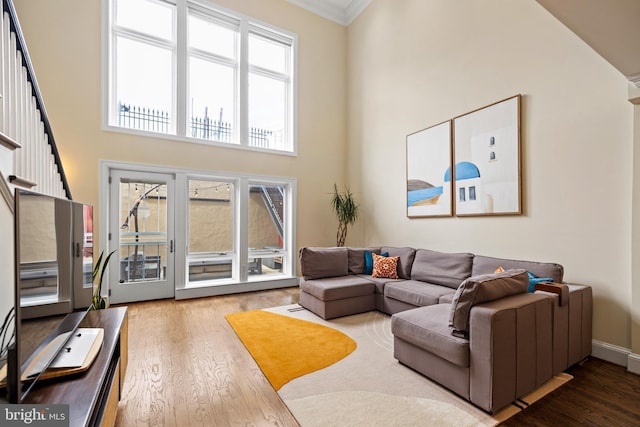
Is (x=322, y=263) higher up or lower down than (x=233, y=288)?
higher up

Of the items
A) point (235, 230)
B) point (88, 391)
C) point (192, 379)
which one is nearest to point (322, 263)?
point (235, 230)

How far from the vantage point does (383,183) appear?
5270mm

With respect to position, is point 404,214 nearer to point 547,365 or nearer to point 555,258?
point 555,258

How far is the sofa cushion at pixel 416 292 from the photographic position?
3.22 metres

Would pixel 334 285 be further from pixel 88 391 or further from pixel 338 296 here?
pixel 88 391

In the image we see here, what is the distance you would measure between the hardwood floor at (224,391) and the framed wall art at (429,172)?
2.32m

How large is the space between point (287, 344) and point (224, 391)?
86cm

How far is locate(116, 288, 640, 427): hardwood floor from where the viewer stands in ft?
6.08

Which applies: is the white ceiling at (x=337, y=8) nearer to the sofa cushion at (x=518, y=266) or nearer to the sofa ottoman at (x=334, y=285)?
the sofa ottoman at (x=334, y=285)

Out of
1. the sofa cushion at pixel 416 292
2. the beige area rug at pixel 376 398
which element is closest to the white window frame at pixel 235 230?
the sofa cushion at pixel 416 292

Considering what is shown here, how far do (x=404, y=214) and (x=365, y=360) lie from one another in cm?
277

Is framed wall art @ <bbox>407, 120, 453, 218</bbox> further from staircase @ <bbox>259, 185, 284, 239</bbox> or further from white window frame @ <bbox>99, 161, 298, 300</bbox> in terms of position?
staircase @ <bbox>259, 185, 284, 239</bbox>

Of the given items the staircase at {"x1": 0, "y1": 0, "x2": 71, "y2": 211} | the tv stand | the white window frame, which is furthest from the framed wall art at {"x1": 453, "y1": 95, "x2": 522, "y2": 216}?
the staircase at {"x1": 0, "y1": 0, "x2": 71, "y2": 211}

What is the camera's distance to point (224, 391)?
2162mm
